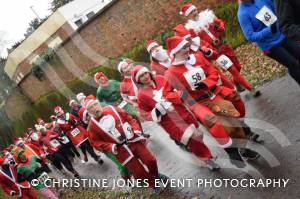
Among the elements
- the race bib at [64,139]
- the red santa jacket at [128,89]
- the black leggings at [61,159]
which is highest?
the red santa jacket at [128,89]

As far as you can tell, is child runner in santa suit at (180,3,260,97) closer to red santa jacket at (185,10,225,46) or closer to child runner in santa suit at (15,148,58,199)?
red santa jacket at (185,10,225,46)

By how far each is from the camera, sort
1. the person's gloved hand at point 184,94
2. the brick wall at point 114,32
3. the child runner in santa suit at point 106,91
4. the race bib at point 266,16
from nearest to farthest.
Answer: the person's gloved hand at point 184,94
the race bib at point 266,16
the child runner in santa suit at point 106,91
the brick wall at point 114,32

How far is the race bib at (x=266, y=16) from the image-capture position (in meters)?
6.09

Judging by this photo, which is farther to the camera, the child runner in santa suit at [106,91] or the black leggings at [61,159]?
the black leggings at [61,159]

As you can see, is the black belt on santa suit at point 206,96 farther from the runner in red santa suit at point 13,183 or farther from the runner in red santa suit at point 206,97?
the runner in red santa suit at point 13,183

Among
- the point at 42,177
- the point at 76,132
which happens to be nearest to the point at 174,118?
the point at 42,177

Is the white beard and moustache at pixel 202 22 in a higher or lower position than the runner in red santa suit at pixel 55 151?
higher

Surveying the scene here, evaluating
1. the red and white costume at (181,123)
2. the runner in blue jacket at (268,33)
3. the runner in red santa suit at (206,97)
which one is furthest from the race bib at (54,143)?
the runner in blue jacket at (268,33)

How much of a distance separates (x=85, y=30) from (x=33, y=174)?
17.5 m

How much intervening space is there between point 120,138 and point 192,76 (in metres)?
1.67

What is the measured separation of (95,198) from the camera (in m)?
9.80

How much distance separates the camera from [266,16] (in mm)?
6113

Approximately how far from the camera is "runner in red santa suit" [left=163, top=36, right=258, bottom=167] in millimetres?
5707

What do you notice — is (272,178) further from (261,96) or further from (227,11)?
(227,11)
